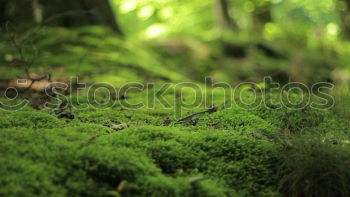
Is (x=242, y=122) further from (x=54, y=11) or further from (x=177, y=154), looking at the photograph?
(x=54, y=11)

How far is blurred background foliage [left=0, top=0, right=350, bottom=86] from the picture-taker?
5.16 m

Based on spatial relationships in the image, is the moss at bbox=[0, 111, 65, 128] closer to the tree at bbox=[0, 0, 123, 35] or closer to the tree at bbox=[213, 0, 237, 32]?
the tree at bbox=[0, 0, 123, 35]

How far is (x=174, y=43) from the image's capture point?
320 inches

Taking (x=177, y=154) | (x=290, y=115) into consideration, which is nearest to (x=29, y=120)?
(x=177, y=154)

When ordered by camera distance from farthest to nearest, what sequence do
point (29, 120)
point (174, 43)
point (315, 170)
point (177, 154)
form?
point (174, 43)
point (29, 120)
point (177, 154)
point (315, 170)

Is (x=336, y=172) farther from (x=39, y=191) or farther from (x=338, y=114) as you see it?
(x=39, y=191)

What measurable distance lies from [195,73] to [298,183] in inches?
211

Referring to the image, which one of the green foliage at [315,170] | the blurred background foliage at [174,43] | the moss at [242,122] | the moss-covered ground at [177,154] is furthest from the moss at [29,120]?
the green foliage at [315,170]

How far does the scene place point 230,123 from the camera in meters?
2.83

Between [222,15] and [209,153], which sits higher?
[222,15]

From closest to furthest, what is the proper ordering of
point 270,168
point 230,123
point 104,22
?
point 270,168
point 230,123
point 104,22

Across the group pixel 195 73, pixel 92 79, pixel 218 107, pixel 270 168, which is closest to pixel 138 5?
pixel 195 73

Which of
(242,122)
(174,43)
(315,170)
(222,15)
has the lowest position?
(315,170)

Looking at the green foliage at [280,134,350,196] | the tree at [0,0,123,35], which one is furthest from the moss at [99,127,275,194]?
the tree at [0,0,123,35]
